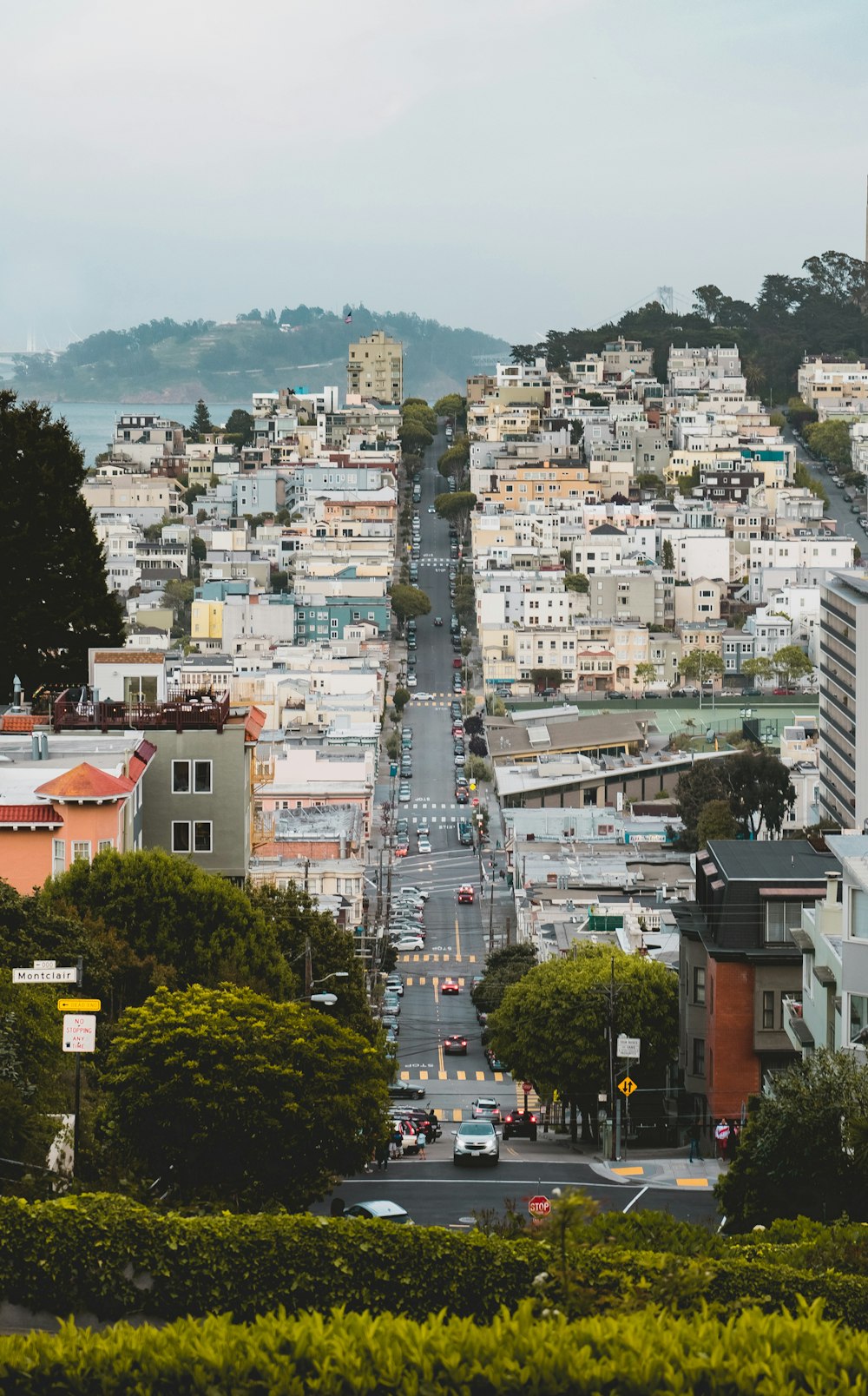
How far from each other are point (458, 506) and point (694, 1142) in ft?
451

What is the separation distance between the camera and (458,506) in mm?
166250

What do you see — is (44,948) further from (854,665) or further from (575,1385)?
(854,665)

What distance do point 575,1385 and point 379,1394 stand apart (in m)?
0.83

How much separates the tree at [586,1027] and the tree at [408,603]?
105m

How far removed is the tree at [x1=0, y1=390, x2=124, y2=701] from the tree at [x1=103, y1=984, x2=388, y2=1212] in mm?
10993

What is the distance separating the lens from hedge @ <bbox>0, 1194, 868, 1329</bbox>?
A: 13891mm

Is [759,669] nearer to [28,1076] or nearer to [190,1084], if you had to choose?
[190,1084]

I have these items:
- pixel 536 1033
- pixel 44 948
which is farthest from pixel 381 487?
pixel 44 948

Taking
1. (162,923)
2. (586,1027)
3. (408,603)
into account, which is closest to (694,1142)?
(586,1027)

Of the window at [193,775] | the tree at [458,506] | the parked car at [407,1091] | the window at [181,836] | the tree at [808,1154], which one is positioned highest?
the tree at [458,506]

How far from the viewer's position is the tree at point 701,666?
131 metres

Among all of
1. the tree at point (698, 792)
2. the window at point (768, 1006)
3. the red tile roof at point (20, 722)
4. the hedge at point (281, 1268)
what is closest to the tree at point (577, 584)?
the tree at point (698, 792)

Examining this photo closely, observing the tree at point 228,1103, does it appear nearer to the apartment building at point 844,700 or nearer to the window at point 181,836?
the window at point 181,836

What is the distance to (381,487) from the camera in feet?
550
